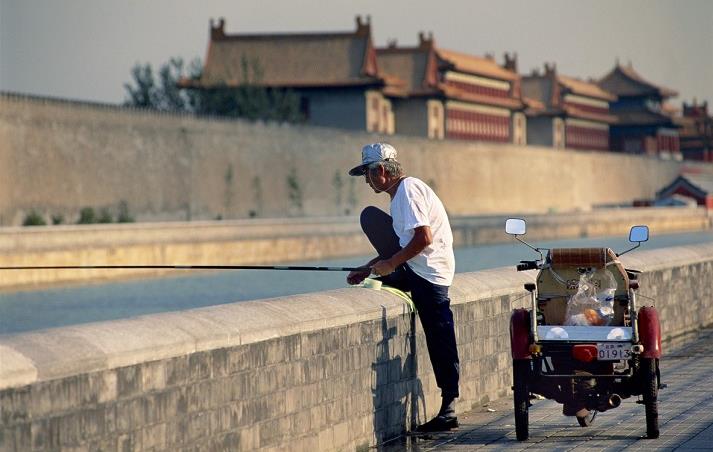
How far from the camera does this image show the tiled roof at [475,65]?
112 m

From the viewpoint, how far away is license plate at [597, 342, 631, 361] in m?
8.22

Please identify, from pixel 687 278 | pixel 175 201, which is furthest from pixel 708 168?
pixel 687 278

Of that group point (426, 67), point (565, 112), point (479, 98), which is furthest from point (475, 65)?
point (565, 112)

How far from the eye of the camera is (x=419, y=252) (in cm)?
832

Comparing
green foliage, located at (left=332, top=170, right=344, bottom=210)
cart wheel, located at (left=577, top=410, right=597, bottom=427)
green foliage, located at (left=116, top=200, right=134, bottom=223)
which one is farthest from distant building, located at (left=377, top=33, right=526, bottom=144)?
cart wheel, located at (left=577, top=410, right=597, bottom=427)

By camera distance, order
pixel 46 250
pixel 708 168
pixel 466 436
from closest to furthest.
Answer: pixel 466 436, pixel 46 250, pixel 708 168

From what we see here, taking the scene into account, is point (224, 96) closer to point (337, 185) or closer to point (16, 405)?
point (337, 185)

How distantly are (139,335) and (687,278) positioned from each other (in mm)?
9973

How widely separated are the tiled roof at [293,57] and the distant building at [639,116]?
5102cm

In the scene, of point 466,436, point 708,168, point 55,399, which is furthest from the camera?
point 708,168

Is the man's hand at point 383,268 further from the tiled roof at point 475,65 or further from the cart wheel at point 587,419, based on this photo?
the tiled roof at point 475,65

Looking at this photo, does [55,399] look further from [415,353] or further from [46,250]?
[46,250]

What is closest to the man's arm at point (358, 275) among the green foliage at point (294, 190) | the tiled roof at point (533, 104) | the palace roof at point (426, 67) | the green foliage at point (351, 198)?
the green foliage at point (294, 190)

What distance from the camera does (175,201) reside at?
65125 millimetres
